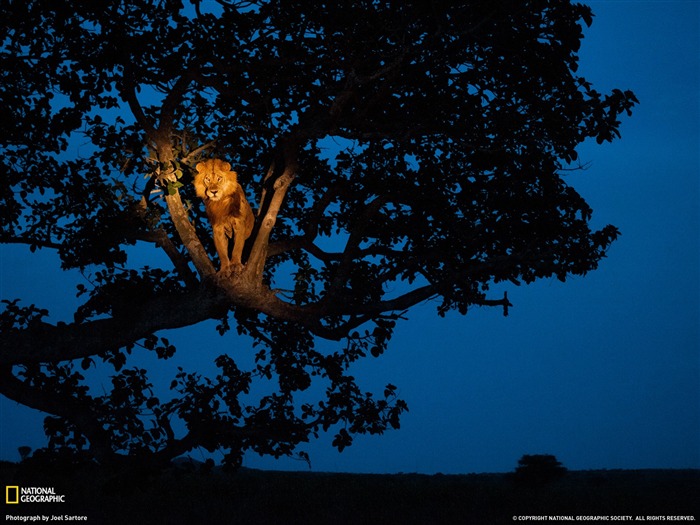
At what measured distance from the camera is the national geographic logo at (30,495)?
14227 mm

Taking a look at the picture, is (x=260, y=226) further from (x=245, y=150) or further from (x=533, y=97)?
(x=533, y=97)

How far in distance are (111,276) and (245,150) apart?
323 centimetres

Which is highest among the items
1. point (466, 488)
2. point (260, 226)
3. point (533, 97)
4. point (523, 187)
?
point (533, 97)

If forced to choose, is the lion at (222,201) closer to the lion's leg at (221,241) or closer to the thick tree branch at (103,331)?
the lion's leg at (221,241)

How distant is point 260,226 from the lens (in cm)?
856

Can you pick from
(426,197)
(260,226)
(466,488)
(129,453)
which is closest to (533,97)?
(426,197)

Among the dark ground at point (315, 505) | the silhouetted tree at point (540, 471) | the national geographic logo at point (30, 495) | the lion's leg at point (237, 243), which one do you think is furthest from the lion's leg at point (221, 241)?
the silhouetted tree at point (540, 471)

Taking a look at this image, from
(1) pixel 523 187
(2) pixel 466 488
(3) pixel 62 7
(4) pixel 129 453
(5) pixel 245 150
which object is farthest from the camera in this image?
(2) pixel 466 488

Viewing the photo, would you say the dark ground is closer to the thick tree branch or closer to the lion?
the thick tree branch

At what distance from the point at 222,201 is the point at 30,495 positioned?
10.6 metres

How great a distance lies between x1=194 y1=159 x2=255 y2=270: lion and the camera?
809cm

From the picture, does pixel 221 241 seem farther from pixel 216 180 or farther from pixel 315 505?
pixel 315 505

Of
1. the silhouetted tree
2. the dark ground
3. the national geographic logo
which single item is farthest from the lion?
the silhouetted tree

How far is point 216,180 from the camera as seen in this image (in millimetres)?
8102
